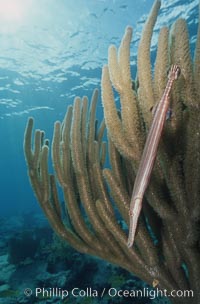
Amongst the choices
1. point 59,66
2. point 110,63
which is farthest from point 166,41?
point 59,66

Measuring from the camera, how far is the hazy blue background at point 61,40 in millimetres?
14328

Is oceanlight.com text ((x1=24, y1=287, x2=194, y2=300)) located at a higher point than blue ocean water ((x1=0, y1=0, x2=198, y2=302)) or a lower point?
lower

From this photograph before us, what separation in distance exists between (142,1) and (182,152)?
13.4 m

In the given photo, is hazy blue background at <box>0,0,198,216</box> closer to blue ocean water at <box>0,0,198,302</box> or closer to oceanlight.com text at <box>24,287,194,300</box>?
blue ocean water at <box>0,0,198,302</box>

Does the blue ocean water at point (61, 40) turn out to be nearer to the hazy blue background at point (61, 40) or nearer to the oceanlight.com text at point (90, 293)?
the hazy blue background at point (61, 40)

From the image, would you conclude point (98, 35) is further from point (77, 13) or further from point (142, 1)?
point (142, 1)

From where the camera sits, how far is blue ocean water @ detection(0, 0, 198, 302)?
14336 mm

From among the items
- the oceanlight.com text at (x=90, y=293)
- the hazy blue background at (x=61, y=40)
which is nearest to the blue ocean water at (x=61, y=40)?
the hazy blue background at (x=61, y=40)

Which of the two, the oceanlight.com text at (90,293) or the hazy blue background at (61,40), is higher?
the hazy blue background at (61,40)

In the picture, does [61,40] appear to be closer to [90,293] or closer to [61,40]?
[61,40]

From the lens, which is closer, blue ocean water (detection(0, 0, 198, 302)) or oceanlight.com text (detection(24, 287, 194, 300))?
oceanlight.com text (detection(24, 287, 194, 300))

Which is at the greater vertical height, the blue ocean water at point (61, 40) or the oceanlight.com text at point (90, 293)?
the blue ocean water at point (61, 40)

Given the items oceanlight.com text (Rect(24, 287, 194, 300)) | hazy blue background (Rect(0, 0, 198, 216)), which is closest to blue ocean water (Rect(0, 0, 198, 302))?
hazy blue background (Rect(0, 0, 198, 216))

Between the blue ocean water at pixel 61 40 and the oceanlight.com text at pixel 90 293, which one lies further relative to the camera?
the blue ocean water at pixel 61 40
